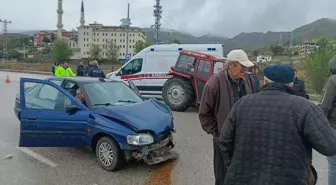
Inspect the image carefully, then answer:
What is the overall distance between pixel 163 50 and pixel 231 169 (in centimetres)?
1055

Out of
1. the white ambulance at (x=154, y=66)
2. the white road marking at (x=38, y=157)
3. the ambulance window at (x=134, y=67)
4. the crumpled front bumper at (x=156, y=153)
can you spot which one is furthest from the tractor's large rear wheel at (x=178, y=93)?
the white road marking at (x=38, y=157)

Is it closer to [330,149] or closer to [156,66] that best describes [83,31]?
[156,66]

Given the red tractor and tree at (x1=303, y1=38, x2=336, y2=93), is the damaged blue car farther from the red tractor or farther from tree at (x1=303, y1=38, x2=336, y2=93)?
tree at (x1=303, y1=38, x2=336, y2=93)

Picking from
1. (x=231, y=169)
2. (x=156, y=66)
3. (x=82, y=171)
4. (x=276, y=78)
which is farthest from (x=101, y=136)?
(x=156, y=66)

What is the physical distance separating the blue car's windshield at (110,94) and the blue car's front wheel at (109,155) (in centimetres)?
73

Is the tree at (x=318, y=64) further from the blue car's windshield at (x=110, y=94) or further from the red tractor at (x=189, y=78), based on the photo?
the blue car's windshield at (x=110, y=94)

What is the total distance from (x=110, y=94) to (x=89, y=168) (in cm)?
140

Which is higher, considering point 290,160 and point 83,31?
point 83,31

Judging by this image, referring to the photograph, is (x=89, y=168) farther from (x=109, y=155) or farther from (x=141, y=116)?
(x=141, y=116)

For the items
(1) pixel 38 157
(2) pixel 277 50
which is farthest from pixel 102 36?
(1) pixel 38 157

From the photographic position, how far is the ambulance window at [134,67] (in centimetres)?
1278

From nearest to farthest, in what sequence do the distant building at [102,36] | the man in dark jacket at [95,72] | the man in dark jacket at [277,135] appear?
the man in dark jacket at [277,135], the man in dark jacket at [95,72], the distant building at [102,36]

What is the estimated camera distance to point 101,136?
5.20m

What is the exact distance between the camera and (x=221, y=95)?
339 centimetres
